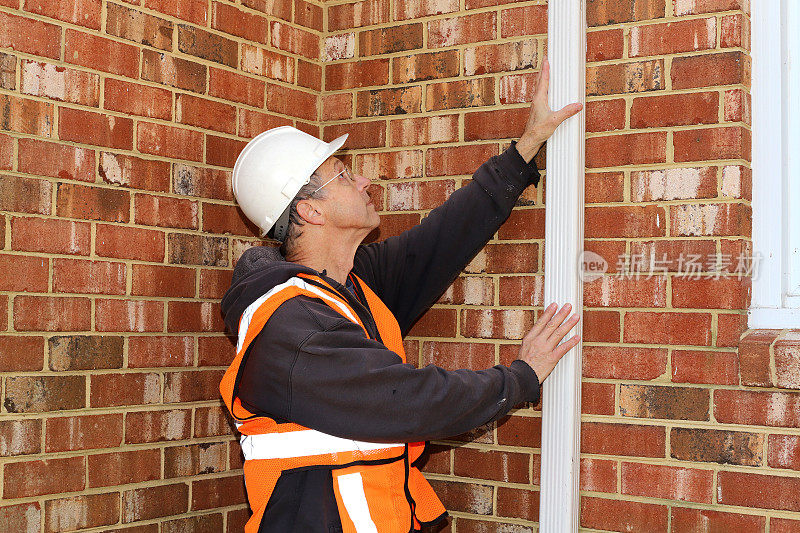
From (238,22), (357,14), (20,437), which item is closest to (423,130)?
(357,14)

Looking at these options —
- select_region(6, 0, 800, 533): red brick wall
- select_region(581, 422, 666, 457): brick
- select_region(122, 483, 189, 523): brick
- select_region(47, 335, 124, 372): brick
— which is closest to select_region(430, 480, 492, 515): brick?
select_region(6, 0, 800, 533): red brick wall

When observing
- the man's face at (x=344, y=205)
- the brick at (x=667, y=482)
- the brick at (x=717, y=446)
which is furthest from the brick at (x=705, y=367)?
the man's face at (x=344, y=205)

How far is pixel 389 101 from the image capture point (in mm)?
3309

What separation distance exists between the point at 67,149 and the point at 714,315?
2.12 metres

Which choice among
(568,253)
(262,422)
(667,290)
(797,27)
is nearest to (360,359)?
(262,422)

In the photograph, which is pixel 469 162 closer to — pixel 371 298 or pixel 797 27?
pixel 371 298

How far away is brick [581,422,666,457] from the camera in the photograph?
2664 millimetres

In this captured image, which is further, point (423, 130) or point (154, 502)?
point (423, 130)

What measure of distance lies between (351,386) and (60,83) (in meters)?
1.35

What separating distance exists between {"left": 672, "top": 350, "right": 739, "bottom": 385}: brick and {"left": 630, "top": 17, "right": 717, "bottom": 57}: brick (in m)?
0.98

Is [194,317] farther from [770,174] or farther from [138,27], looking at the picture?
[770,174]

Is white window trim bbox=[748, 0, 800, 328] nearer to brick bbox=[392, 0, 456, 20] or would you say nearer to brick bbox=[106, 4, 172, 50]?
brick bbox=[392, 0, 456, 20]

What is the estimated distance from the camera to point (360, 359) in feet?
7.47

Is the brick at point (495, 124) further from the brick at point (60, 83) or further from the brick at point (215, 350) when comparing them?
the brick at point (60, 83)
